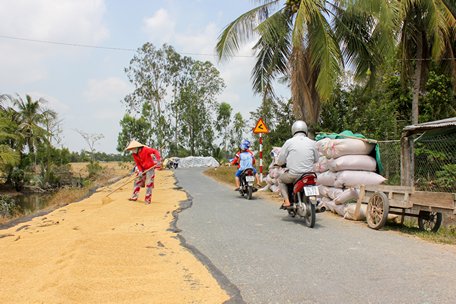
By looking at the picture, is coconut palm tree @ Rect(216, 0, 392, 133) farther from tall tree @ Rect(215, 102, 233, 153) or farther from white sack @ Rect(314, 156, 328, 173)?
tall tree @ Rect(215, 102, 233, 153)

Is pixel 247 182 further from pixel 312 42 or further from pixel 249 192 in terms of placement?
pixel 312 42

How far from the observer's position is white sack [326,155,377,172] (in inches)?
344

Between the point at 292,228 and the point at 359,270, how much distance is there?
273 centimetres

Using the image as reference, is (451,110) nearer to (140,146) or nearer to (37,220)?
(140,146)

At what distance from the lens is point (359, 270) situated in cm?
450

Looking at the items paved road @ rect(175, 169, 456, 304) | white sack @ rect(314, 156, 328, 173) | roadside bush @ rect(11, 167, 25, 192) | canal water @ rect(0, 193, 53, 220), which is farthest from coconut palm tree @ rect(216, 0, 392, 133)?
roadside bush @ rect(11, 167, 25, 192)

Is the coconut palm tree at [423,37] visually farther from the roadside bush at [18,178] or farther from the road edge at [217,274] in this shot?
the roadside bush at [18,178]

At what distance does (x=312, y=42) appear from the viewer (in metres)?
13.2

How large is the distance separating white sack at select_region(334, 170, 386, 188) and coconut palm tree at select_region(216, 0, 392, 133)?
13.7ft

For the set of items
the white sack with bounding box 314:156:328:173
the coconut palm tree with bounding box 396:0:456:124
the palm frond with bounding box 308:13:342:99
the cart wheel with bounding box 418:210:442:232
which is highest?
the coconut palm tree with bounding box 396:0:456:124

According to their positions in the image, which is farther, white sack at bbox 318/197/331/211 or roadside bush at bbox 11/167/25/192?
roadside bush at bbox 11/167/25/192

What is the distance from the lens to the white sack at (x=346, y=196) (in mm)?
8625

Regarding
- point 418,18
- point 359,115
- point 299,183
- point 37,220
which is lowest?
point 37,220

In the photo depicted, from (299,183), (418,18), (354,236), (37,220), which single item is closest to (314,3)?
(418,18)
